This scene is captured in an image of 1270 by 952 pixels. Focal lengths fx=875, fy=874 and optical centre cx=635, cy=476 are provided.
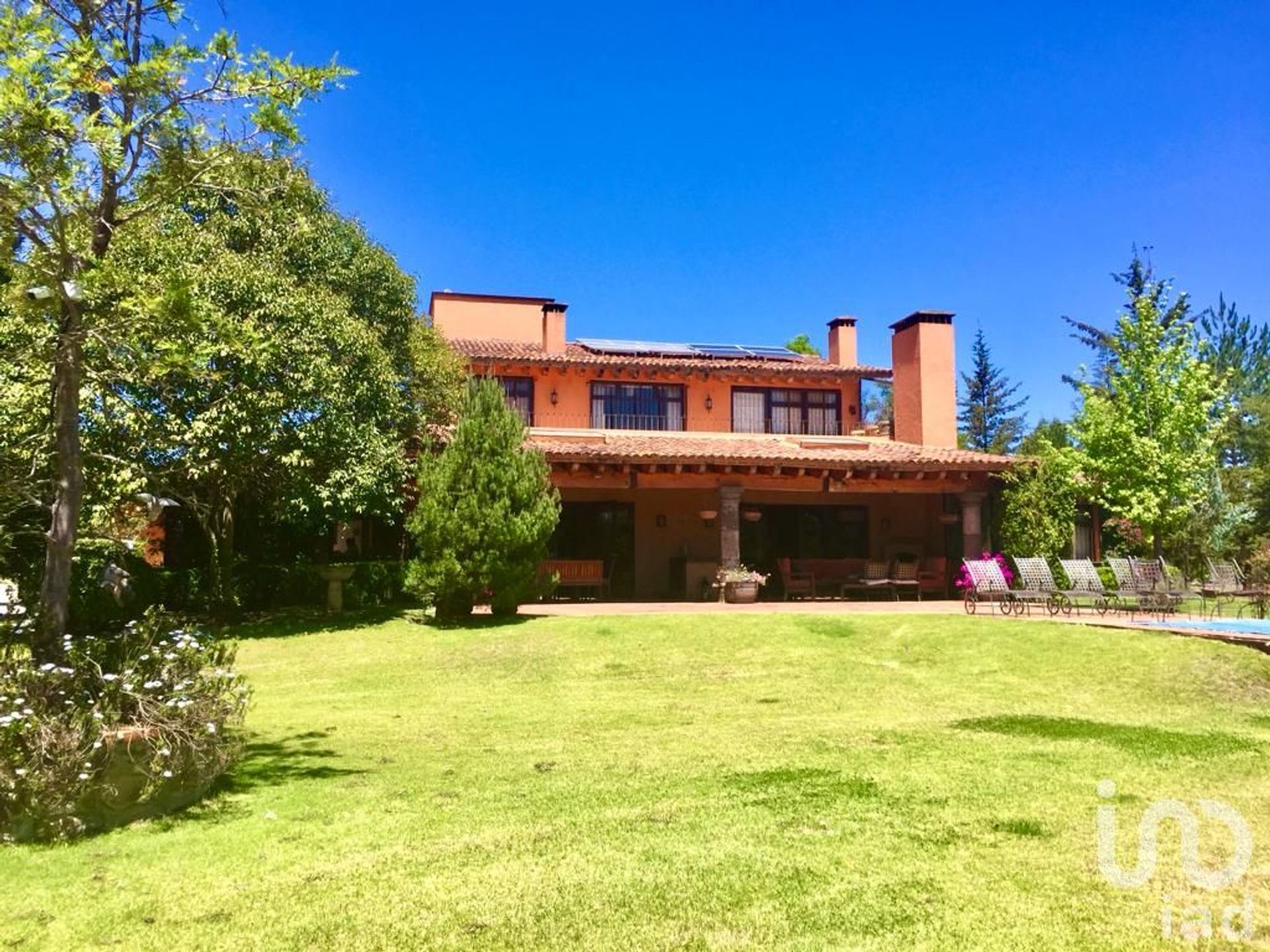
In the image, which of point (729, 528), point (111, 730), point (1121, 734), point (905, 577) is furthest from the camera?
point (905, 577)

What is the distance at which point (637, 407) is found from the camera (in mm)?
22969

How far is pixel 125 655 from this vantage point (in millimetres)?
5770

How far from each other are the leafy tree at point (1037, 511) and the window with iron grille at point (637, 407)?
825cm

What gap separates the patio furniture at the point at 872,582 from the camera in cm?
1861

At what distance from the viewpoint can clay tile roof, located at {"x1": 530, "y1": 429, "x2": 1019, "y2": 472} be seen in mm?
17672

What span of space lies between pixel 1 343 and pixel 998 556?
18322 mm

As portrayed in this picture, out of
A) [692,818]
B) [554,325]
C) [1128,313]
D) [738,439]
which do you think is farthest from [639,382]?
[692,818]

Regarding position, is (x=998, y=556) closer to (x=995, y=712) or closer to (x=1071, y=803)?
(x=995, y=712)

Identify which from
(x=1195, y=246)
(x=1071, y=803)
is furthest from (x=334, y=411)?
(x=1195, y=246)

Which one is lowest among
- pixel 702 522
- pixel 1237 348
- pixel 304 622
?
pixel 304 622

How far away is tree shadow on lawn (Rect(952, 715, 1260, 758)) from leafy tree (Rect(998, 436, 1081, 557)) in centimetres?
1145

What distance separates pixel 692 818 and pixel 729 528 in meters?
13.3

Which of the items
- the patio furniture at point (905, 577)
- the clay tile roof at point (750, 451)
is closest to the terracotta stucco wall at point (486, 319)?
the clay tile roof at point (750, 451)

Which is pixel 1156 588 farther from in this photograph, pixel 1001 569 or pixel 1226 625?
pixel 1001 569
